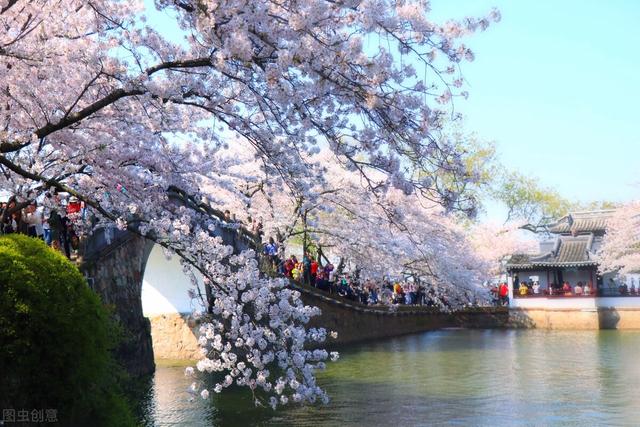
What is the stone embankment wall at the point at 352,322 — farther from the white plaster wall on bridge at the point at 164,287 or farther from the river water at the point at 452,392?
the river water at the point at 452,392

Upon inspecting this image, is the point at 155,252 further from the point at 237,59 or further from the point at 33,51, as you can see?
the point at 237,59

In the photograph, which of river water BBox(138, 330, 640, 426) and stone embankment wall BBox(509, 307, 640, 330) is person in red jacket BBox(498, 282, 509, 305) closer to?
stone embankment wall BBox(509, 307, 640, 330)

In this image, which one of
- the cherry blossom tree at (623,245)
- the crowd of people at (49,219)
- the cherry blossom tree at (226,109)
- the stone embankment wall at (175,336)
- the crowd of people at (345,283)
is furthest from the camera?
the cherry blossom tree at (623,245)

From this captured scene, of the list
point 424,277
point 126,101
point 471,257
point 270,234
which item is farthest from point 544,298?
point 126,101

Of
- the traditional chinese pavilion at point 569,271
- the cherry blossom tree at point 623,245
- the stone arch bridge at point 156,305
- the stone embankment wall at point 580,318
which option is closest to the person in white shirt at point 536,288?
the traditional chinese pavilion at point 569,271

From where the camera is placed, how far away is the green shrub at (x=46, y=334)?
277 inches

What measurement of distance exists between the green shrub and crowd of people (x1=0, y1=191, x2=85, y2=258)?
8.34 ft

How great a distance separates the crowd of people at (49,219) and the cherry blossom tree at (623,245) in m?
29.0

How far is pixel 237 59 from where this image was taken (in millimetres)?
6270

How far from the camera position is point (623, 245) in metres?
38.4

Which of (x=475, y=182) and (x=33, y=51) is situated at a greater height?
(x=33, y=51)

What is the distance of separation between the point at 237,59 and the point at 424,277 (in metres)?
28.4

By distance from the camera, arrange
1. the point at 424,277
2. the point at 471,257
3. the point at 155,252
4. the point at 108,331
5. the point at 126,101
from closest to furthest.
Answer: the point at 108,331, the point at 126,101, the point at 155,252, the point at 424,277, the point at 471,257

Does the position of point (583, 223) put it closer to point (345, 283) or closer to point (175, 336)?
point (345, 283)
